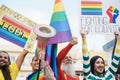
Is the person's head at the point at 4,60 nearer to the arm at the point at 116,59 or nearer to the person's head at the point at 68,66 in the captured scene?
the person's head at the point at 68,66

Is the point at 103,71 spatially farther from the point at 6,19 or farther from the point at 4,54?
the point at 6,19

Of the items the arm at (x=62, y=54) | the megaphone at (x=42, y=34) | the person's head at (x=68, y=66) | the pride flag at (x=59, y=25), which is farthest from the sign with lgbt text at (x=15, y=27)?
the megaphone at (x=42, y=34)

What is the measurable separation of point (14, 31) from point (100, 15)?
6.26 ft

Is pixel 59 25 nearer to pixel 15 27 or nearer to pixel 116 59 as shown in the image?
pixel 116 59

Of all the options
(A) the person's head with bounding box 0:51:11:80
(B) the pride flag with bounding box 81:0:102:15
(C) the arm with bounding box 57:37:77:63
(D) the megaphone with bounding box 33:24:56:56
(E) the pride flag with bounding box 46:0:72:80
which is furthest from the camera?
(B) the pride flag with bounding box 81:0:102:15

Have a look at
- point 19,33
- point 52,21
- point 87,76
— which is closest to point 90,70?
point 87,76

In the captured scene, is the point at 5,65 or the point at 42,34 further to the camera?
the point at 5,65

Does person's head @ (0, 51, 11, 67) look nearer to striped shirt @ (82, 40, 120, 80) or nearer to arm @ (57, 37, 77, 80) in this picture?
arm @ (57, 37, 77, 80)

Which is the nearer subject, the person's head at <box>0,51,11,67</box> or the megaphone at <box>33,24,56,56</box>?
the megaphone at <box>33,24,56,56</box>

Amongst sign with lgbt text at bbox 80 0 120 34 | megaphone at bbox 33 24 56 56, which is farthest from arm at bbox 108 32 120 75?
sign with lgbt text at bbox 80 0 120 34

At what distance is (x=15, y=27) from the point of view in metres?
4.85

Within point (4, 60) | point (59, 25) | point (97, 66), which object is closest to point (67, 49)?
point (97, 66)

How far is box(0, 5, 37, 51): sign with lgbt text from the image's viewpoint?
15.4 feet

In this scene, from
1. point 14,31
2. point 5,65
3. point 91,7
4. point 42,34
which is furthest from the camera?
point 91,7
